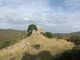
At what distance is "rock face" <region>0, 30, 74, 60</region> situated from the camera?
148ft

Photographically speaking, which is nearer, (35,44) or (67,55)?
(67,55)

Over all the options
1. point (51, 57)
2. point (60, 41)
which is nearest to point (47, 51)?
point (51, 57)

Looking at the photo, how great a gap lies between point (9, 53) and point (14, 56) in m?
1.32

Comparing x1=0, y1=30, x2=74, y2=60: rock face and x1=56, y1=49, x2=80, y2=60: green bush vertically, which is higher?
x1=0, y1=30, x2=74, y2=60: rock face

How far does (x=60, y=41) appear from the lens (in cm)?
4847

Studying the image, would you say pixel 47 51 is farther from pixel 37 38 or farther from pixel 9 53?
pixel 9 53

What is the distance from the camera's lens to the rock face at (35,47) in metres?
45.0

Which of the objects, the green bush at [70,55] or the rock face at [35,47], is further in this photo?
the rock face at [35,47]

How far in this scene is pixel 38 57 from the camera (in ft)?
142

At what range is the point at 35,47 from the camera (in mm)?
45562

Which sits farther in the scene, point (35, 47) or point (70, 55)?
point (35, 47)

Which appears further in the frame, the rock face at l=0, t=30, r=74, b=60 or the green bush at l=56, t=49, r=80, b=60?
the rock face at l=0, t=30, r=74, b=60

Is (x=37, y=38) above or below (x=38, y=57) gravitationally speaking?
above

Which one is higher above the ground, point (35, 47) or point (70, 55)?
point (35, 47)
